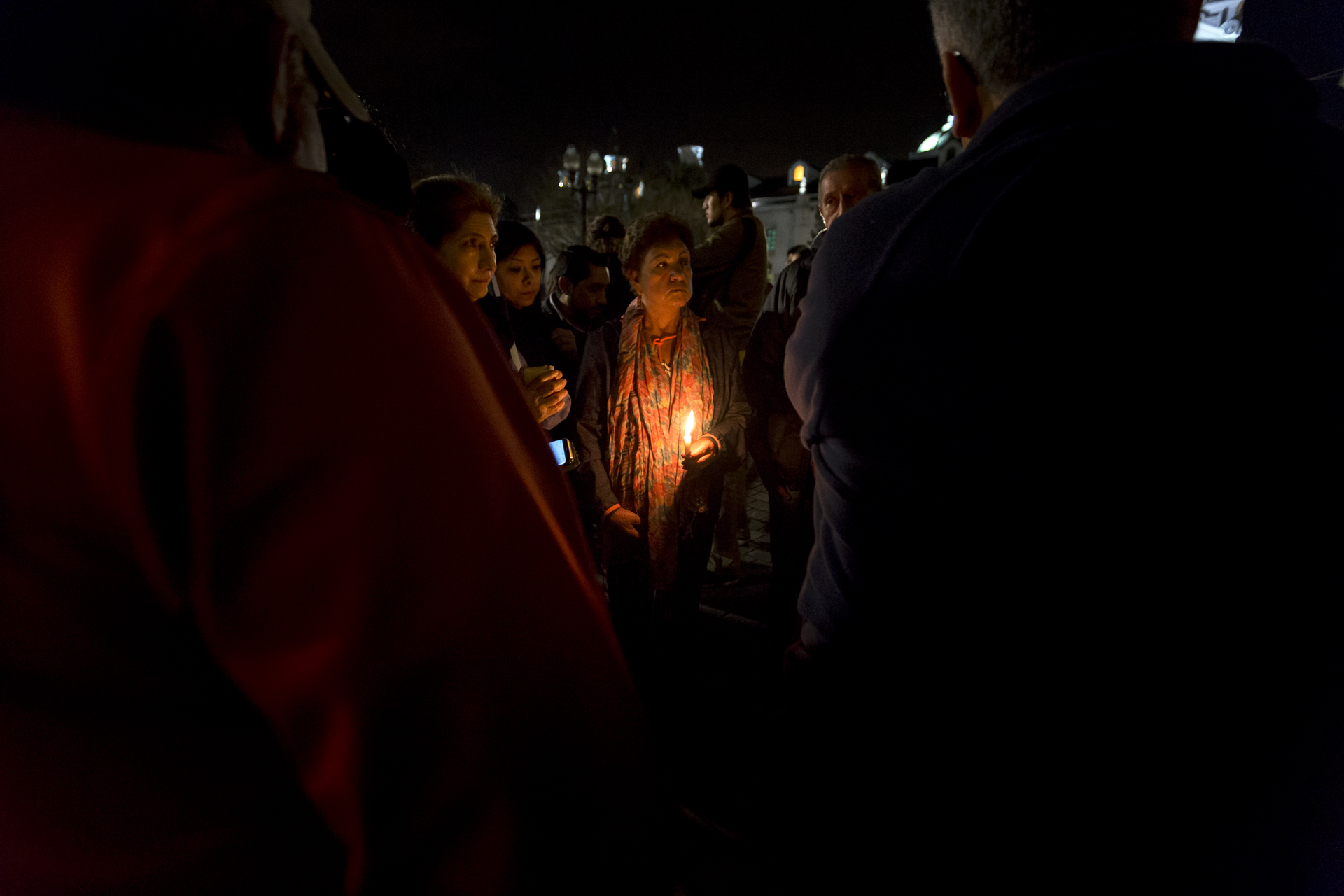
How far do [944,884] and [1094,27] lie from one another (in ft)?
5.19

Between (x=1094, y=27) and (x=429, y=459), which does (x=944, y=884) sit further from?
(x=1094, y=27)

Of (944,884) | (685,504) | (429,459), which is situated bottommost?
(944,884)

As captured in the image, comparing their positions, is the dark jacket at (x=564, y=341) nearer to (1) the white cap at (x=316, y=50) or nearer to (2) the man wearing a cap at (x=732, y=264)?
(2) the man wearing a cap at (x=732, y=264)

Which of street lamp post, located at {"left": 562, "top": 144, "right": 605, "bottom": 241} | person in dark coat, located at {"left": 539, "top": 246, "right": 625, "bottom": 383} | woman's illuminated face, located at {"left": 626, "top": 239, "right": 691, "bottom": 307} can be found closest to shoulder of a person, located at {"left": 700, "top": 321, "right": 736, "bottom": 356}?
woman's illuminated face, located at {"left": 626, "top": 239, "right": 691, "bottom": 307}

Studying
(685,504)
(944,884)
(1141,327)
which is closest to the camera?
(1141,327)

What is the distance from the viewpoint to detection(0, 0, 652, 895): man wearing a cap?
0.55m

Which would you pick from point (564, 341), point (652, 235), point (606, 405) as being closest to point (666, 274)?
point (652, 235)

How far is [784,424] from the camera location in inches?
146

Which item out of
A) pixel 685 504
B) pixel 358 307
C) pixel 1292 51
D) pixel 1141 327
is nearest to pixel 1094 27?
pixel 1141 327

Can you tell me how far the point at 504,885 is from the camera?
64 cm

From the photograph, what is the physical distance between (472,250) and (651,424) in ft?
3.97

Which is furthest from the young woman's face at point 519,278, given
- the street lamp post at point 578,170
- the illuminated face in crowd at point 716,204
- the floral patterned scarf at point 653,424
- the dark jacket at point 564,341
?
the street lamp post at point 578,170

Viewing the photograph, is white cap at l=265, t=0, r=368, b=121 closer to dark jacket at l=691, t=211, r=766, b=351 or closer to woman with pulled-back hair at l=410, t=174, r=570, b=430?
woman with pulled-back hair at l=410, t=174, r=570, b=430

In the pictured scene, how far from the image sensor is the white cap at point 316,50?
2.37 ft
